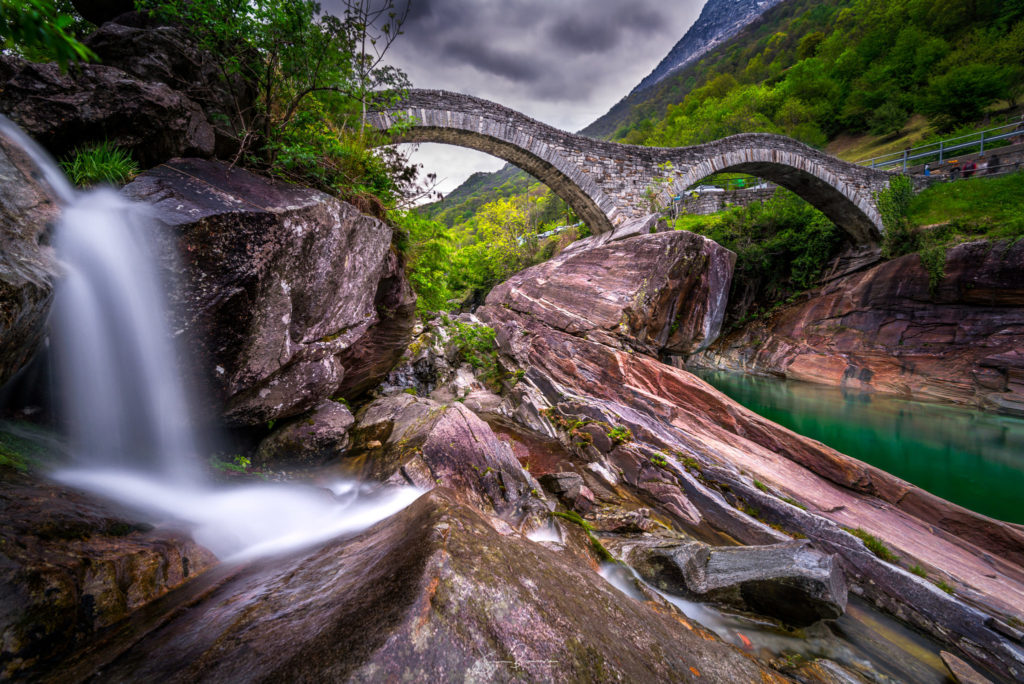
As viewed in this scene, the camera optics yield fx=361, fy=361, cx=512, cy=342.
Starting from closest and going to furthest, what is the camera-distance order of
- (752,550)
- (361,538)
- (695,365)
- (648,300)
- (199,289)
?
1. (361,538)
2. (199,289)
3. (752,550)
4. (648,300)
5. (695,365)

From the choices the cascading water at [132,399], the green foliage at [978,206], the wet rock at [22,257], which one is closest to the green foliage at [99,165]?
the cascading water at [132,399]

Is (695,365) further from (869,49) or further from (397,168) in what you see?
(869,49)

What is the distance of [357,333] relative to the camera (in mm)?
4449

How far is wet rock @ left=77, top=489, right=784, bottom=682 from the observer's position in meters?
1.13

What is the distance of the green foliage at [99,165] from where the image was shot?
2822 millimetres

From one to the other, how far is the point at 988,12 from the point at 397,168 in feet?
162

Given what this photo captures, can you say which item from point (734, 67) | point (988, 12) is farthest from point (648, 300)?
point (734, 67)

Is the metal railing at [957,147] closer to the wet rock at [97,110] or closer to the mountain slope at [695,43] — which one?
the wet rock at [97,110]

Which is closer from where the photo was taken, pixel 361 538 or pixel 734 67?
pixel 361 538

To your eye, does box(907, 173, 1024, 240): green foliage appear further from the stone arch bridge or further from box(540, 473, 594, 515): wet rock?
box(540, 473, 594, 515): wet rock

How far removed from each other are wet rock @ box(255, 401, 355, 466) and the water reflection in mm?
11206

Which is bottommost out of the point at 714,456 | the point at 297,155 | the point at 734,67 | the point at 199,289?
the point at 714,456

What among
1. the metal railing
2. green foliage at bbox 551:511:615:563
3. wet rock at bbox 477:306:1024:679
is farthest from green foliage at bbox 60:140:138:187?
the metal railing

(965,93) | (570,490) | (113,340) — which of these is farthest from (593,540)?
(965,93)
